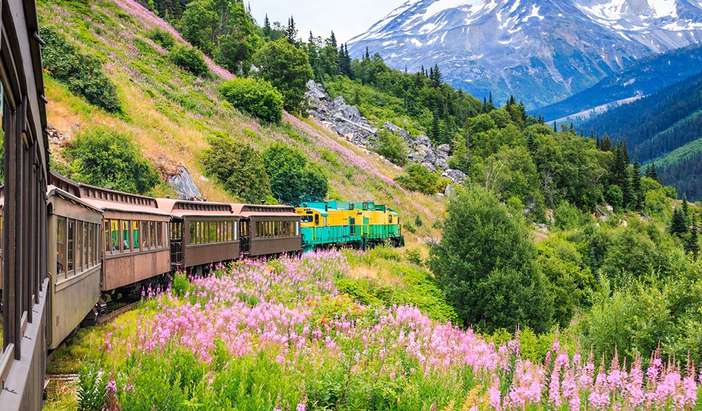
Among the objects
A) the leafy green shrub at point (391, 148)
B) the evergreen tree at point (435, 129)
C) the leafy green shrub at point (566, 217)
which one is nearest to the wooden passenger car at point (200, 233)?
the leafy green shrub at point (391, 148)

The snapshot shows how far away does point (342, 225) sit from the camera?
37.3 metres

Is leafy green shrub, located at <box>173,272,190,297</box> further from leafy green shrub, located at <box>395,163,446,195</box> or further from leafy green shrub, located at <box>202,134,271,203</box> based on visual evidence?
leafy green shrub, located at <box>395,163,446,195</box>

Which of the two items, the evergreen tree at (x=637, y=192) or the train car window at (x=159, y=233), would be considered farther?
the evergreen tree at (x=637, y=192)

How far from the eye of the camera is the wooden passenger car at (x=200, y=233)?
67.2 ft

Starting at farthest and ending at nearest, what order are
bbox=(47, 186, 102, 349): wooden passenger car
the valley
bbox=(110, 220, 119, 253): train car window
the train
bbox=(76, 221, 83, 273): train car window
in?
1. bbox=(110, 220, 119, 253): train car window
2. bbox=(76, 221, 83, 273): train car window
3. the train
4. the valley
5. bbox=(47, 186, 102, 349): wooden passenger car

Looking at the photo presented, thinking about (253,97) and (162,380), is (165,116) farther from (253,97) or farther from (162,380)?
(162,380)

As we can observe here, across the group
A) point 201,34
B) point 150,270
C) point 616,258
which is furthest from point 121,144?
point 201,34

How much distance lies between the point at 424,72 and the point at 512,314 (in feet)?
372

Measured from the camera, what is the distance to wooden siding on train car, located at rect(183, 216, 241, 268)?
2062 cm

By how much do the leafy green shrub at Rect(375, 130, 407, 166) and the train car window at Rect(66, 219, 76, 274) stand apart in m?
73.5

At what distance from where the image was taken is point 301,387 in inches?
325

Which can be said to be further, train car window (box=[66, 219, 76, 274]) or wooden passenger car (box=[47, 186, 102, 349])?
train car window (box=[66, 219, 76, 274])

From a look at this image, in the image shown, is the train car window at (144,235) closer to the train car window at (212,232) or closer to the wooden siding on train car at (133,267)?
the wooden siding on train car at (133,267)

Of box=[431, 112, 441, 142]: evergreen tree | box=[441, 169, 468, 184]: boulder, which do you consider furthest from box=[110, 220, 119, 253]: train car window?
box=[431, 112, 441, 142]: evergreen tree
